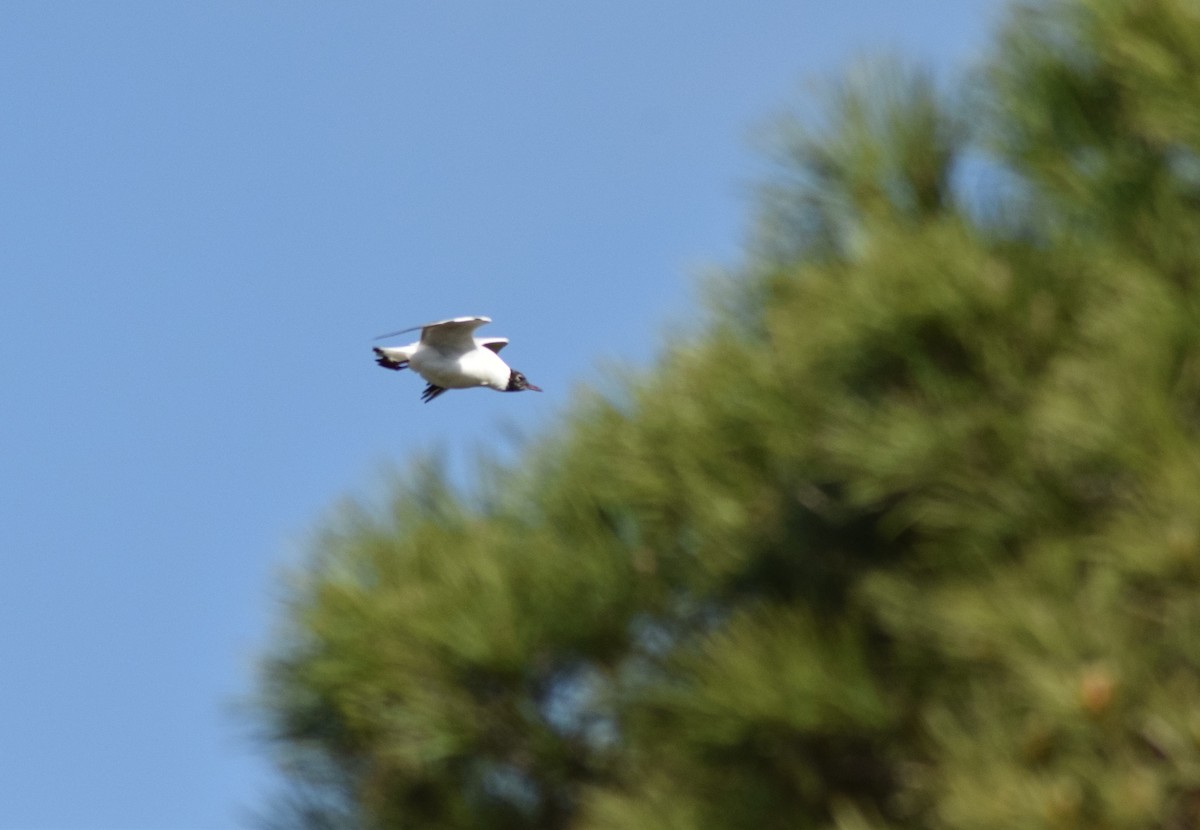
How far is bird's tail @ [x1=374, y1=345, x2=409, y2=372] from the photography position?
10.1 metres

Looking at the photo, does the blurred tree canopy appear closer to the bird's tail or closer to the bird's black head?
the bird's tail

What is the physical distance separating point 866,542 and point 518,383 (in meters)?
8.01

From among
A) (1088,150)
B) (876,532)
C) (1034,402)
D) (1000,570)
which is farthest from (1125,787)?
(1088,150)

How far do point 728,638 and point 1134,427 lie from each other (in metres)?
0.89

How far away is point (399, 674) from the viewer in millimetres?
4117

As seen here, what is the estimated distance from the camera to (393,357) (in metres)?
10.2

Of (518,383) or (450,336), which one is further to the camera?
(518,383)

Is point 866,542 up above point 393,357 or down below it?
below

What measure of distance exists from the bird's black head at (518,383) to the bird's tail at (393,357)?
4.84 feet

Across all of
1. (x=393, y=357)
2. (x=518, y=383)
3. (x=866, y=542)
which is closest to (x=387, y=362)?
(x=393, y=357)

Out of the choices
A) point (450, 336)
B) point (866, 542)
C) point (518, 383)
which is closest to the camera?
point (866, 542)

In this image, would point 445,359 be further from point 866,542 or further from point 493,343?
point 866,542

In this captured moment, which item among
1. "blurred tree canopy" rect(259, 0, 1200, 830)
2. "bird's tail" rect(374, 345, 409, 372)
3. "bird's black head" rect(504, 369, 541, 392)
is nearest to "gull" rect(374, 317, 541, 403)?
"bird's tail" rect(374, 345, 409, 372)

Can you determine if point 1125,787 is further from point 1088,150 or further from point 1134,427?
point 1088,150
